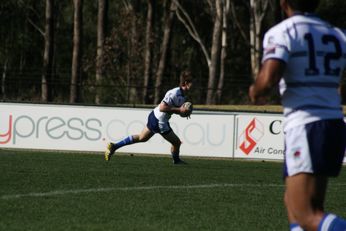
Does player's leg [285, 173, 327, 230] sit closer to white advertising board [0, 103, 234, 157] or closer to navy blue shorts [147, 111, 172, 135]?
navy blue shorts [147, 111, 172, 135]

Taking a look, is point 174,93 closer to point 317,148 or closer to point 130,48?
point 317,148

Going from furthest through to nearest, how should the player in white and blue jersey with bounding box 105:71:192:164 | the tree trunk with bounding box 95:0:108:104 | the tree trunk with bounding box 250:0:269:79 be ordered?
1. the tree trunk with bounding box 250:0:269:79
2. the tree trunk with bounding box 95:0:108:104
3. the player in white and blue jersey with bounding box 105:71:192:164

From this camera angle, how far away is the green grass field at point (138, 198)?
8008mm

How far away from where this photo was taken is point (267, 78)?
5.17 meters

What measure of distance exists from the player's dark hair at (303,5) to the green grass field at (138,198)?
286cm

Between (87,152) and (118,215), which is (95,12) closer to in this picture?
(87,152)

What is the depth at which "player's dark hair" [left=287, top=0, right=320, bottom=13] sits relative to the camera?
17.7ft

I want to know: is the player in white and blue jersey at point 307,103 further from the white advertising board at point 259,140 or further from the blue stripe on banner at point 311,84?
the white advertising board at point 259,140

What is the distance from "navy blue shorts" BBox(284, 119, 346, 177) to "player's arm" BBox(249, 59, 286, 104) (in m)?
0.35

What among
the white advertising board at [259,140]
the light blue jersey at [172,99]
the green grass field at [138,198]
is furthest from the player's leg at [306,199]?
the white advertising board at [259,140]

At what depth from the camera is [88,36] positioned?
6344 centimetres

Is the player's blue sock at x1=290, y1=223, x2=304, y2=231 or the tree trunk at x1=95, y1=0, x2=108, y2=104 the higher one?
the tree trunk at x1=95, y1=0, x2=108, y2=104

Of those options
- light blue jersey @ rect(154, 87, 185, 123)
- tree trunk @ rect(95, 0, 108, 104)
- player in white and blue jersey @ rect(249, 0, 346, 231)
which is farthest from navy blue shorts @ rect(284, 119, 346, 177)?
tree trunk @ rect(95, 0, 108, 104)

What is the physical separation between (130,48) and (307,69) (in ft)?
145
